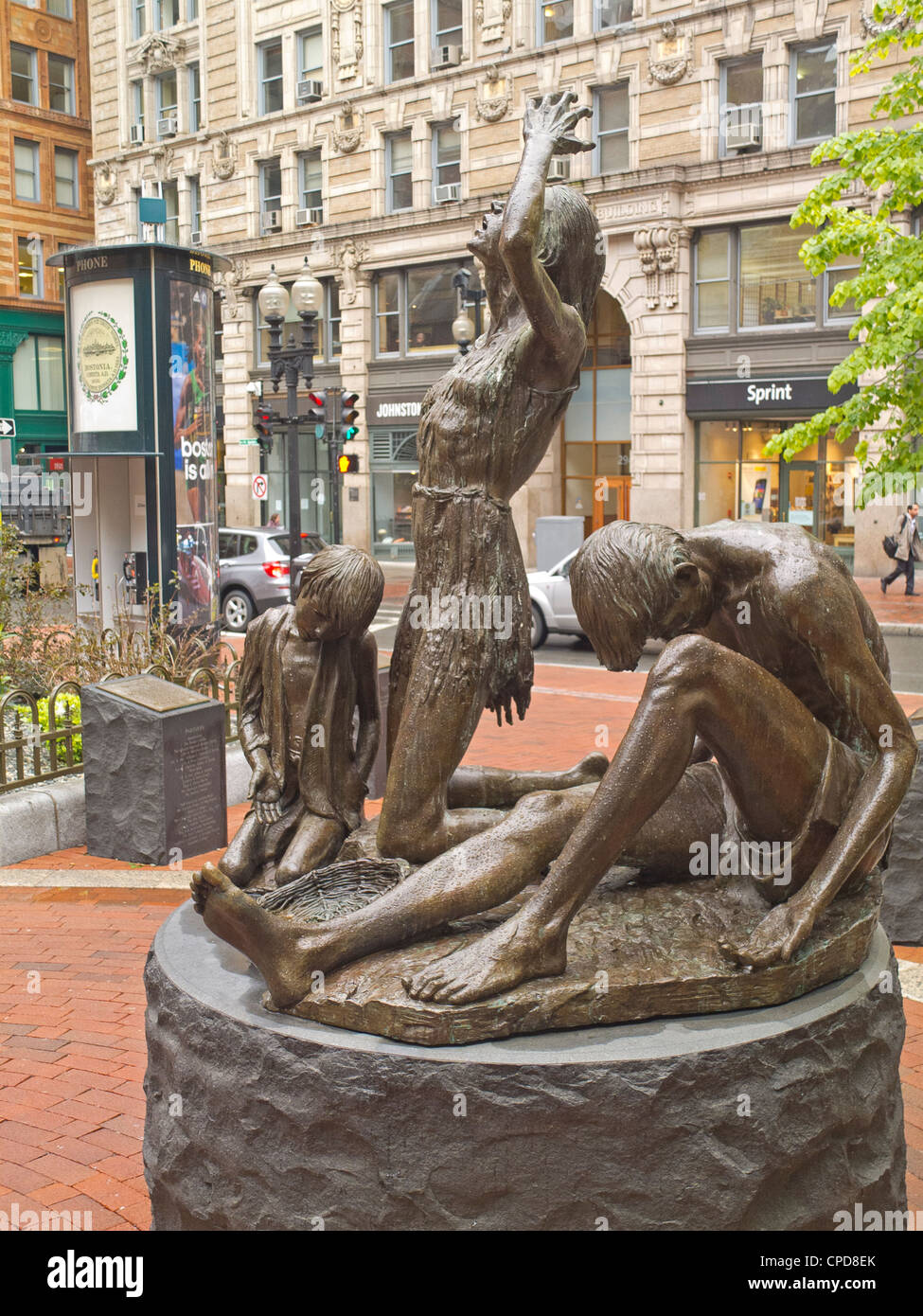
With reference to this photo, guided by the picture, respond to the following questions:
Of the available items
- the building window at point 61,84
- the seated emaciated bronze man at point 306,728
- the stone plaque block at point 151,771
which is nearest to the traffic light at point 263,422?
the stone plaque block at point 151,771

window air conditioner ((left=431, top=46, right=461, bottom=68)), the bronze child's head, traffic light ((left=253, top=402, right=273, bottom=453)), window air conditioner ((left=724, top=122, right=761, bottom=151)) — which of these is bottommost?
the bronze child's head

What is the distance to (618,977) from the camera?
3312mm

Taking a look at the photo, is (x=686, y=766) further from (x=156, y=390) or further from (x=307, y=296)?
(x=307, y=296)

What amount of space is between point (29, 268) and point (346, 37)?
53.4 ft

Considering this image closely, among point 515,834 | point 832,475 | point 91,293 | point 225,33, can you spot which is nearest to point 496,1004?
point 515,834

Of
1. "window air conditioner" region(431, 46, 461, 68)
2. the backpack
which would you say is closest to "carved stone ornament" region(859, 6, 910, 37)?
the backpack

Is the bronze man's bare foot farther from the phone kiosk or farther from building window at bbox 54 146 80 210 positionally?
building window at bbox 54 146 80 210

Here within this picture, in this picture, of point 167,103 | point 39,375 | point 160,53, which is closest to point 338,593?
point 160,53

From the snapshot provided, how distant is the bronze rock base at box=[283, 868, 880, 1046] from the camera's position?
319 centimetres

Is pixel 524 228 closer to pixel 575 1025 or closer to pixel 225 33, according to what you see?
pixel 575 1025

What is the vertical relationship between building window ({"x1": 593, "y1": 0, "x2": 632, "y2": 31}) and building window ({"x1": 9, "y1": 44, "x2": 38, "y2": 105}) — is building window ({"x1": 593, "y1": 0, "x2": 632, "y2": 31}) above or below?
below

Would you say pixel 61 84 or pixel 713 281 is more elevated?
pixel 61 84

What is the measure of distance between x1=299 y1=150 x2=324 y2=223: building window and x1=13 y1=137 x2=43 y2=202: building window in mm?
13637

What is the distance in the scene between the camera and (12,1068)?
4824 mm
